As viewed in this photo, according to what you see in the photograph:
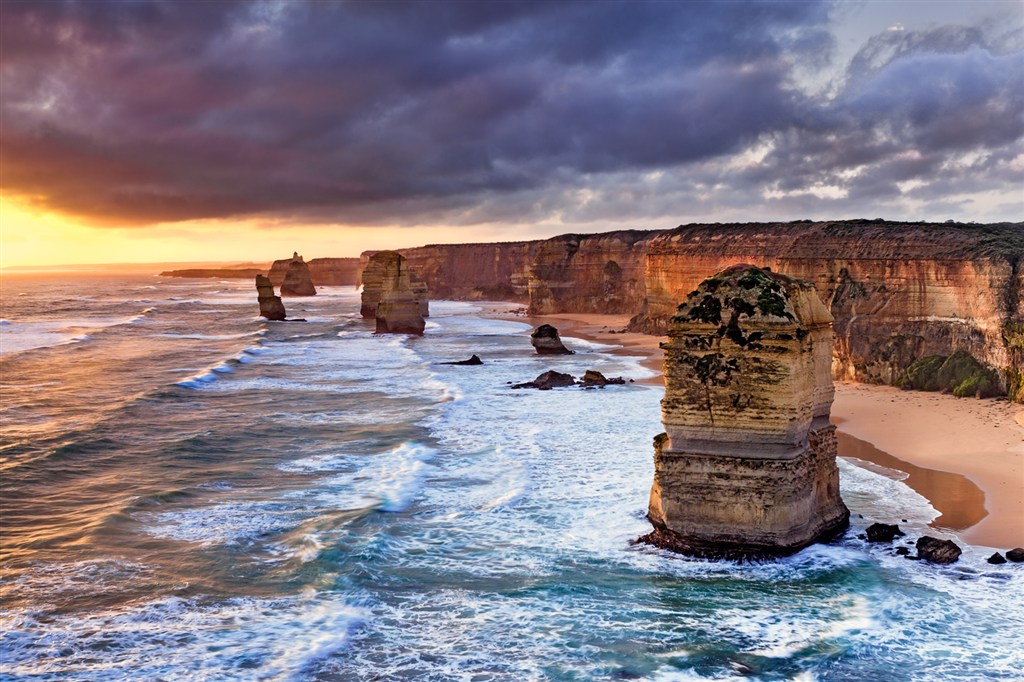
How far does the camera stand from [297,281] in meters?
124

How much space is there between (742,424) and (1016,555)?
475 centimetres

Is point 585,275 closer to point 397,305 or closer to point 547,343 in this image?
point 397,305

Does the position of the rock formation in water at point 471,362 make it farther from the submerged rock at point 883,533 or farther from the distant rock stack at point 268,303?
the distant rock stack at point 268,303

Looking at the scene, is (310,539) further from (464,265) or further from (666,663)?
(464,265)

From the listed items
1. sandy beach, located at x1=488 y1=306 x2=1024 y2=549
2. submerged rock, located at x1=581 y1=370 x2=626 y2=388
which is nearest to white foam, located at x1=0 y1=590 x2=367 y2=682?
sandy beach, located at x1=488 y1=306 x2=1024 y2=549

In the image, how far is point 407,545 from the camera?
49.2 ft

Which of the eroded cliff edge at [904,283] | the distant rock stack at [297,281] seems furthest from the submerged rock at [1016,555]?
the distant rock stack at [297,281]

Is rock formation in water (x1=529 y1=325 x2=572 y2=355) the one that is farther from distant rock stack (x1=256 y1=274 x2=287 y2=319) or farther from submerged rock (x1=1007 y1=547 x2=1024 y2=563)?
distant rock stack (x1=256 y1=274 x2=287 y2=319)

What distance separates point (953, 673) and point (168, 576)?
1136cm

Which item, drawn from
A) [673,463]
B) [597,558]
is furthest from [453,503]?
[673,463]

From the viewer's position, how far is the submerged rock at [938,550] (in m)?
13.4

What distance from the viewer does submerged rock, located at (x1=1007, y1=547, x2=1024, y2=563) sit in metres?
13.3

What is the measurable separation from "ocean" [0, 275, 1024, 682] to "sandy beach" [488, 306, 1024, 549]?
41.9 inches

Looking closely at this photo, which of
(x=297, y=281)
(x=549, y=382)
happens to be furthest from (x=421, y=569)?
(x=297, y=281)
